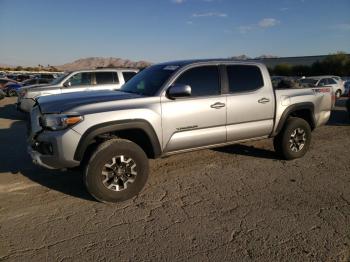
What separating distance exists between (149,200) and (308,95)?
11.8ft

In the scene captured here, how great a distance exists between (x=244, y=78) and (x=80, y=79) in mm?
7571

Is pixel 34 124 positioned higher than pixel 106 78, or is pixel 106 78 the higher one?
→ pixel 106 78

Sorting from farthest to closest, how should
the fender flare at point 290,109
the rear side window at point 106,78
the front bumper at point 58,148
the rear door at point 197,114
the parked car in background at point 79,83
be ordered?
the rear side window at point 106,78 → the parked car in background at point 79,83 → the fender flare at point 290,109 → the rear door at point 197,114 → the front bumper at point 58,148

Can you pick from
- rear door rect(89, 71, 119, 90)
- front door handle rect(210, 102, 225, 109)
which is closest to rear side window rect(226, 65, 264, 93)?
front door handle rect(210, 102, 225, 109)

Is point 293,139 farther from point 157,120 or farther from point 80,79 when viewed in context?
point 80,79

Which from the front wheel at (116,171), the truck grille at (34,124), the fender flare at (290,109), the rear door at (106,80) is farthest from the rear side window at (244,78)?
the rear door at (106,80)

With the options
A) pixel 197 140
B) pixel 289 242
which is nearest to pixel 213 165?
pixel 197 140

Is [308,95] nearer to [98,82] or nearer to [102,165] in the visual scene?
[102,165]

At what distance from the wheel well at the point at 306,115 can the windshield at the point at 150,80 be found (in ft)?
8.57

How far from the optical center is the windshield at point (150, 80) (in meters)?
4.62

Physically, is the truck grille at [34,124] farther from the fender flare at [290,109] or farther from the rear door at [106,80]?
the rear door at [106,80]

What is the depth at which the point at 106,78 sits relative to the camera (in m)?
11.5

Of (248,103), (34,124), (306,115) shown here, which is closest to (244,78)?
(248,103)

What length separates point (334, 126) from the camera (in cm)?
957
